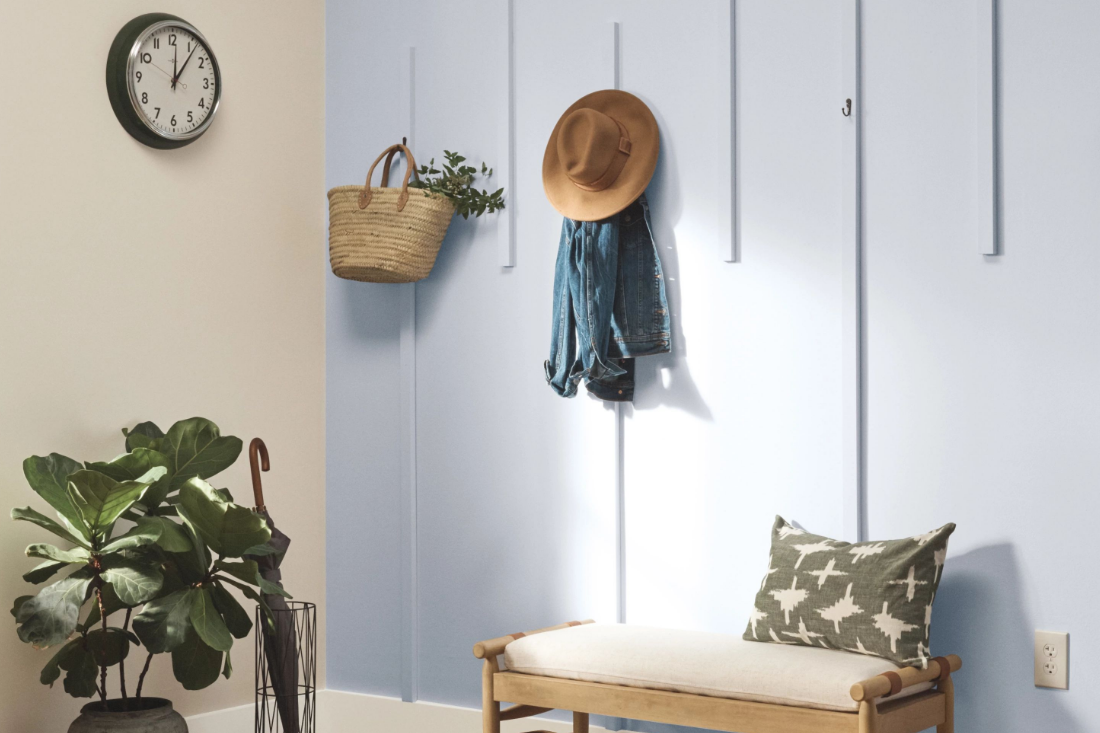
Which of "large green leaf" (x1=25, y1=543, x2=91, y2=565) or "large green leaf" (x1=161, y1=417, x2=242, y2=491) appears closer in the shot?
"large green leaf" (x1=25, y1=543, x2=91, y2=565)

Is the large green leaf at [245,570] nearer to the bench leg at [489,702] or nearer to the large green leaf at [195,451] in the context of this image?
the large green leaf at [195,451]

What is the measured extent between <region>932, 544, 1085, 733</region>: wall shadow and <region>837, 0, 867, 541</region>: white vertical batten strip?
265 millimetres

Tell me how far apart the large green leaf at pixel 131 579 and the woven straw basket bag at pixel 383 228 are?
108 centimetres

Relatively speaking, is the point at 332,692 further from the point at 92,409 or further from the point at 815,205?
the point at 815,205

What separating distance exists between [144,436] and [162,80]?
1025mm

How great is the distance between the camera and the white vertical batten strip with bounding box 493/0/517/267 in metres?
3.29

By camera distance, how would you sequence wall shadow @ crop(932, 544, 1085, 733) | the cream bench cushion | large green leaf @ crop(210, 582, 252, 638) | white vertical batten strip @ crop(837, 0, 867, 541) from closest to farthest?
1. the cream bench cushion
2. wall shadow @ crop(932, 544, 1085, 733)
3. large green leaf @ crop(210, 582, 252, 638)
4. white vertical batten strip @ crop(837, 0, 867, 541)

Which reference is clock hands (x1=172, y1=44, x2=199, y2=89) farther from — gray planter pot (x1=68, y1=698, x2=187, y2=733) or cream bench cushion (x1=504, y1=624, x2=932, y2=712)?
cream bench cushion (x1=504, y1=624, x2=932, y2=712)

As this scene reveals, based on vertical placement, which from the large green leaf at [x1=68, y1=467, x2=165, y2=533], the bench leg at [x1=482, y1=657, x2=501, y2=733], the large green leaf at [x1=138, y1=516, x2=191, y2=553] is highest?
the large green leaf at [x1=68, y1=467, x2=165, y2=533]

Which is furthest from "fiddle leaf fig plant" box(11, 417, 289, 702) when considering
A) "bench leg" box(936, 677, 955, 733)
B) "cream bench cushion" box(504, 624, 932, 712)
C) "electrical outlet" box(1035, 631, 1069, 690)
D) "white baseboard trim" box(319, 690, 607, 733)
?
"electrical outlet" box(1035, 631, 1069, 690)

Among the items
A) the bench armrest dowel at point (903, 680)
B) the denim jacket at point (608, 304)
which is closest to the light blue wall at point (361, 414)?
the denim jacket at point (608, 304)

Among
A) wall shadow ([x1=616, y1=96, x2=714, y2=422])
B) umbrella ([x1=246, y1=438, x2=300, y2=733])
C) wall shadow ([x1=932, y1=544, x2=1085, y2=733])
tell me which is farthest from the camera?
wall shadow ([x1=616, y1=96, x2=714, y2=422])

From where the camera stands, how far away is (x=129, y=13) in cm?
301

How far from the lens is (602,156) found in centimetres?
293
